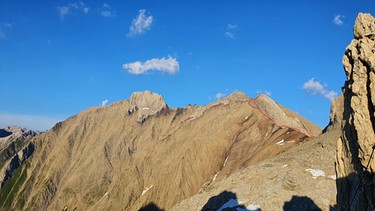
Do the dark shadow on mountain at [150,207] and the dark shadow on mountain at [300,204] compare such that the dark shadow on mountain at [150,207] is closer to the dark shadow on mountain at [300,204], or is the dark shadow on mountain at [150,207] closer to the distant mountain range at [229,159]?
the distant mountain range at [229,159]

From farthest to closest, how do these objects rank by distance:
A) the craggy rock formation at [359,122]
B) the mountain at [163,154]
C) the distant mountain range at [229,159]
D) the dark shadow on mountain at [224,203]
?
the mountain at [163,154] → the dark shadow on mountain at [224,203] → the distant mountain range at [229,159] → the craggy rock formation at [359,122]

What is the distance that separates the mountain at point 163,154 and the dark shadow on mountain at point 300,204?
26688 mm

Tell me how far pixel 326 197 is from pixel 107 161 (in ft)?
482

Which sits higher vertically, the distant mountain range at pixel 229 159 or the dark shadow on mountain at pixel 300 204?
the distant mountain range at pixel 229 159

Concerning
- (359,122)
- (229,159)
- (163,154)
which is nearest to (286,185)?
(359,122)

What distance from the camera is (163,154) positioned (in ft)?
473

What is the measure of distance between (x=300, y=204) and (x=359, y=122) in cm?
2575

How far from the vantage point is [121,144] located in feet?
604

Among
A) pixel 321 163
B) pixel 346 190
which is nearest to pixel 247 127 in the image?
pixel 321 163

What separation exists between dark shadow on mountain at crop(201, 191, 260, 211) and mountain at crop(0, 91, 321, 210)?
15949 millimetres

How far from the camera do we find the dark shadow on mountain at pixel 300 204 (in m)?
40.8

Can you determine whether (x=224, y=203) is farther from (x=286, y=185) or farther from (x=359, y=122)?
(x=359, y=122)

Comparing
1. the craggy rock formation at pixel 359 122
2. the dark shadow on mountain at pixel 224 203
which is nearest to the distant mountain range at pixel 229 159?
the craggy rock formation at pixel 359 122

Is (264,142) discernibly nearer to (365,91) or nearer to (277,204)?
(277,204)
